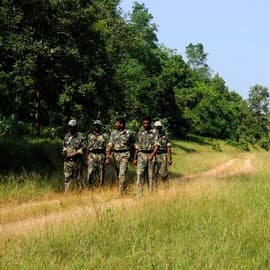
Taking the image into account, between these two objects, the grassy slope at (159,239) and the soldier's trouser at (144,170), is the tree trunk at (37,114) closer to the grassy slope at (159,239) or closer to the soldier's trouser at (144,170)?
the soldier's trouser at (144,170)

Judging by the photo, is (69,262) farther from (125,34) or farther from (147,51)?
(147,51)

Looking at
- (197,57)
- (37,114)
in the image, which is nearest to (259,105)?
(197,57)

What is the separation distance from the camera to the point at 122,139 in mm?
11961

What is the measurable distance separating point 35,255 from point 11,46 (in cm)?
954

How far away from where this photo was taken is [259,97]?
339 ft

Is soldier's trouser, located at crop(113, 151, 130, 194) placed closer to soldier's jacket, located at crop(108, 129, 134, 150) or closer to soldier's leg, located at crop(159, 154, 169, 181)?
soldier's jacket, located at crop(108, 129, 134, 150)

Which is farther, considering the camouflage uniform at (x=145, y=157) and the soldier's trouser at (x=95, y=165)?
the soldier's trouser at (x=95, y=165)

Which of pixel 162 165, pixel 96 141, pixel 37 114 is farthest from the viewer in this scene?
pixel 37 114

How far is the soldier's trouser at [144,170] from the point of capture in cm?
1160

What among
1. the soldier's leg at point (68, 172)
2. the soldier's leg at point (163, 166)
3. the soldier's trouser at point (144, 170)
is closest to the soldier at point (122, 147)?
the soldier's trouser at point (144, 170)

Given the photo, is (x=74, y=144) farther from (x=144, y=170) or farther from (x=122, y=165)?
(x=144, y=170)

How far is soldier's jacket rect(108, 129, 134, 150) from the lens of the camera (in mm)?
11930

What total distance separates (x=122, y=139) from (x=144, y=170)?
37.8 inches

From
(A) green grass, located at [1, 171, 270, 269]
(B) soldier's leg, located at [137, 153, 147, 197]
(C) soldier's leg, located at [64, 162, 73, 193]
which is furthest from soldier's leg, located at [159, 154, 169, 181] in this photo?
(A) green grass, located at [1, 171, 270, 269]
